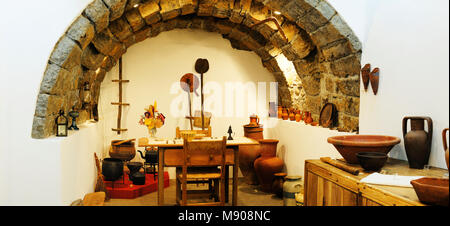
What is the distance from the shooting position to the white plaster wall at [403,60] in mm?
2316

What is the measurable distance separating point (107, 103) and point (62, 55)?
2737mm

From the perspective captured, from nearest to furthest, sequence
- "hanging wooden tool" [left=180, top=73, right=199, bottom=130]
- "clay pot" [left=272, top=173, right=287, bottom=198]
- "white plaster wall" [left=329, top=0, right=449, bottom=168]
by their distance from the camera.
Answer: "white plaster wall" [left=329, top=0, right=449, bottom=168], "clay pot" [left=272, top=173, right=287, bottom=198], "hanging wooden tool" [left=180, top=73, right=199, bottom=130]

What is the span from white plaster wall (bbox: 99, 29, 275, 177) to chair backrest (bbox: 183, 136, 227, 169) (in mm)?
2159

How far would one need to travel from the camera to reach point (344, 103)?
156 inches

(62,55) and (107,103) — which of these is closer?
(62,55)

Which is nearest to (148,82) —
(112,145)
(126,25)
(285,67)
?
(112,145)

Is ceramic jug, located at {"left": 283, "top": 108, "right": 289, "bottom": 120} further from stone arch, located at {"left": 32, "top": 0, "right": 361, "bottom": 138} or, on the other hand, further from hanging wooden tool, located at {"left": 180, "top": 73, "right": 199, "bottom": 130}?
hanging wooden tool, located at {"left": 180, "top": 73, "right": 199, "bottom": 130}

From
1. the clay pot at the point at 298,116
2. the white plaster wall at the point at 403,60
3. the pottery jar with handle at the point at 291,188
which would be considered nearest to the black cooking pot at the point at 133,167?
the pottery jar with handle at the point at 291,188

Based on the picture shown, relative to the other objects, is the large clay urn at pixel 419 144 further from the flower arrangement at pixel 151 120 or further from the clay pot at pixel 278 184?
the flower arrangement at pixel 151 120

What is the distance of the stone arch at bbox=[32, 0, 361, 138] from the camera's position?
132 inches

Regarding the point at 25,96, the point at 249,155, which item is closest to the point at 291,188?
the point at 249,155

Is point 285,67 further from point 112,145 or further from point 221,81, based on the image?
point 112,145

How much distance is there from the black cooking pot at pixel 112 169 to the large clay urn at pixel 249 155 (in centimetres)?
170

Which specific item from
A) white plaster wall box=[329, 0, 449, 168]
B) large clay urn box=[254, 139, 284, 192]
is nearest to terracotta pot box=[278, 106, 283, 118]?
large clay urn box=[254, 139, 284, 192]
